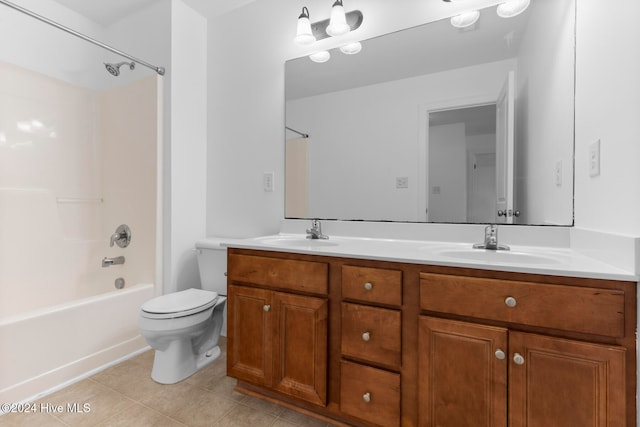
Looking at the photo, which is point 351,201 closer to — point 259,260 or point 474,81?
point 259,260

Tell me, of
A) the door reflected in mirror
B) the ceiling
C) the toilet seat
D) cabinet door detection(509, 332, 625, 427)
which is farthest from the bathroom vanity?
the ceiling

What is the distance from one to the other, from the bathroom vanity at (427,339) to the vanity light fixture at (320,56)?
1264 millimetres

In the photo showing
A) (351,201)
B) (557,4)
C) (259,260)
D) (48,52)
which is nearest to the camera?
(557,4)

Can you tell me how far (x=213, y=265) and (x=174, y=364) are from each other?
631mm

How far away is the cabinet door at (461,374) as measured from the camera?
958 mm

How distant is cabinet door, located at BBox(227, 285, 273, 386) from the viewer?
142 cm

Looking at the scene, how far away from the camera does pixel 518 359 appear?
93 cm

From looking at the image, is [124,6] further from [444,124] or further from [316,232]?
[444,124]

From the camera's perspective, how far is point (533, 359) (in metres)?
0.91

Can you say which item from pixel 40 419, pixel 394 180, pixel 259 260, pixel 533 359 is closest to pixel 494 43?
pixel 394 180

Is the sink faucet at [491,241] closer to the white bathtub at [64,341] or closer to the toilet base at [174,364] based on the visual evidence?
the toilet base at [174,364]

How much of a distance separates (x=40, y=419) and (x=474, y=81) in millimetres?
2651

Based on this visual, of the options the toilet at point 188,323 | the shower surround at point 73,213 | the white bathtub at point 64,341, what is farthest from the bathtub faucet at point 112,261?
the toilet at point 188,323

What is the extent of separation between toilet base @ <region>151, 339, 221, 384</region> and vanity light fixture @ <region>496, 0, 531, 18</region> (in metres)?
2.44
